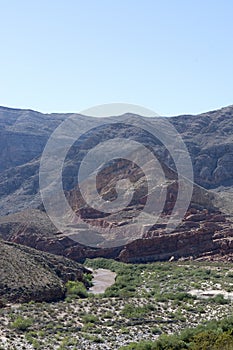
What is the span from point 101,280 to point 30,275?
11519 mm

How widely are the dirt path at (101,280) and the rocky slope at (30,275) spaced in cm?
173

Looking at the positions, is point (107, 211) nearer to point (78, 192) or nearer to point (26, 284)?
point (78, 192)

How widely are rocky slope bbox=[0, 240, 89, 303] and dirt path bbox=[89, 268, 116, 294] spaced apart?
173 centimetres

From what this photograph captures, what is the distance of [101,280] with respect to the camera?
156ft

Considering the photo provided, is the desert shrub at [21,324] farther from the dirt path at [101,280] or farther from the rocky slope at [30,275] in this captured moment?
the dirt path at [101,280]

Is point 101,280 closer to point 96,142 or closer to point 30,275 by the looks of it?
point 30,275

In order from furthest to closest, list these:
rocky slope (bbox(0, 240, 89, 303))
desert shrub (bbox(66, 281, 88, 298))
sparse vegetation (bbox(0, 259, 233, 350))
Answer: desert shrub (bbox(66, 281, 88, 298))
rocky slope (bbox(0, 240, 89, 303))
sparse vegetation (bbox(0, 259, 233, 350))

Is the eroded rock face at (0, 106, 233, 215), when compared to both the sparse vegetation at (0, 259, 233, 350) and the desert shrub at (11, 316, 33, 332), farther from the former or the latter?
the desert shrub at (11, 316, 33, 332)

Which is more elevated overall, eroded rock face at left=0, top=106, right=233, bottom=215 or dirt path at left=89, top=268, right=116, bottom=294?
eroded rock face at left=0, top=106, right=233, bottom=215

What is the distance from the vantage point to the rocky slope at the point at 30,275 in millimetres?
34156

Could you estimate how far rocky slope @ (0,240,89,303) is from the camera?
34156 mm

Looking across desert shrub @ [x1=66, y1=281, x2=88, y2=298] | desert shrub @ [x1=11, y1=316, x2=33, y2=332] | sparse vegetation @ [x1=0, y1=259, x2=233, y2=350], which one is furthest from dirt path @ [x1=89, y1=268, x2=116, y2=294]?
desert shrub @ [x1=11, y1=316, x2=33, y2=332]

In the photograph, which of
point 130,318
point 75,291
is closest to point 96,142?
point 75,291

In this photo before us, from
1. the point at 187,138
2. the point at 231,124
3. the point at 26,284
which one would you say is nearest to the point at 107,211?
the point at 26,284
